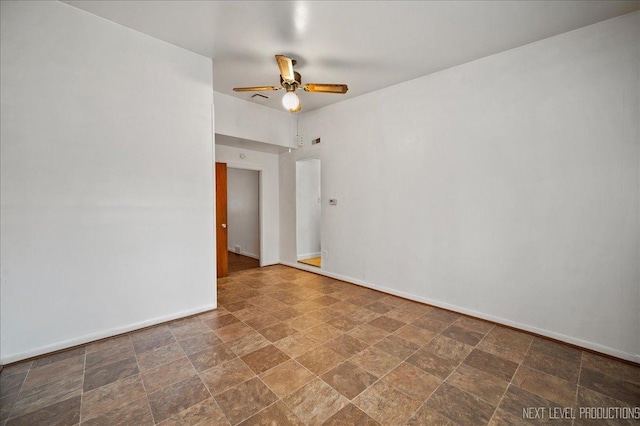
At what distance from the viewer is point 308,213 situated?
6.83 m

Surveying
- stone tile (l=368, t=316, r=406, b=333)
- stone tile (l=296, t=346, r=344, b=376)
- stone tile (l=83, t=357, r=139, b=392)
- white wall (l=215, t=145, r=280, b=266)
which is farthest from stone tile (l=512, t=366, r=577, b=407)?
white wall (l=215, t=145, r=280, b=266)

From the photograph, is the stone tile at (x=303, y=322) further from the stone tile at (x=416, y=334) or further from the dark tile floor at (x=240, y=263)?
the dark tile floor at (x=240, y=263)

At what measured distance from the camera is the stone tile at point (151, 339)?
8.87ft

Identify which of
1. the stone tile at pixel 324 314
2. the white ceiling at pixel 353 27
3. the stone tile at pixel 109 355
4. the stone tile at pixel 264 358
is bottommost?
the stone tile at pixel 324 314

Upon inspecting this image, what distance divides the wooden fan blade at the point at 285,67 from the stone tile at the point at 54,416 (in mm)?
3443

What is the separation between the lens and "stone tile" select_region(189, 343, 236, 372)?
7.84 ft

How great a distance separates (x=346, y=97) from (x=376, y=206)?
2.07 meters

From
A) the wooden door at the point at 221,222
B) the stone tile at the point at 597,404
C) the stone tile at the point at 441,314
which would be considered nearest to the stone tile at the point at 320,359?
the stone tile at the point at 441,314

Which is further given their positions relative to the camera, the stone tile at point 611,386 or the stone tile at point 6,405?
the stone tile at point 611,386

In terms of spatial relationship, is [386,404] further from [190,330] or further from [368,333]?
[190,330]

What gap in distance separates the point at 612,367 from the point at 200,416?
3.52 metres

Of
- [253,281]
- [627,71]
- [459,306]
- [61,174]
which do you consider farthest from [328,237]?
[627,71]

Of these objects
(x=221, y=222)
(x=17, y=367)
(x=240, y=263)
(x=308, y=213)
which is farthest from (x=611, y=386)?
(x=240, y=263)

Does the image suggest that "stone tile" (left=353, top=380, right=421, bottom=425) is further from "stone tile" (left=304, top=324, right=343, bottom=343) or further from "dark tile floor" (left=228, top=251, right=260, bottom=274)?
"dark tile floor" (left=228, top=251, right=260, bottom=274)
